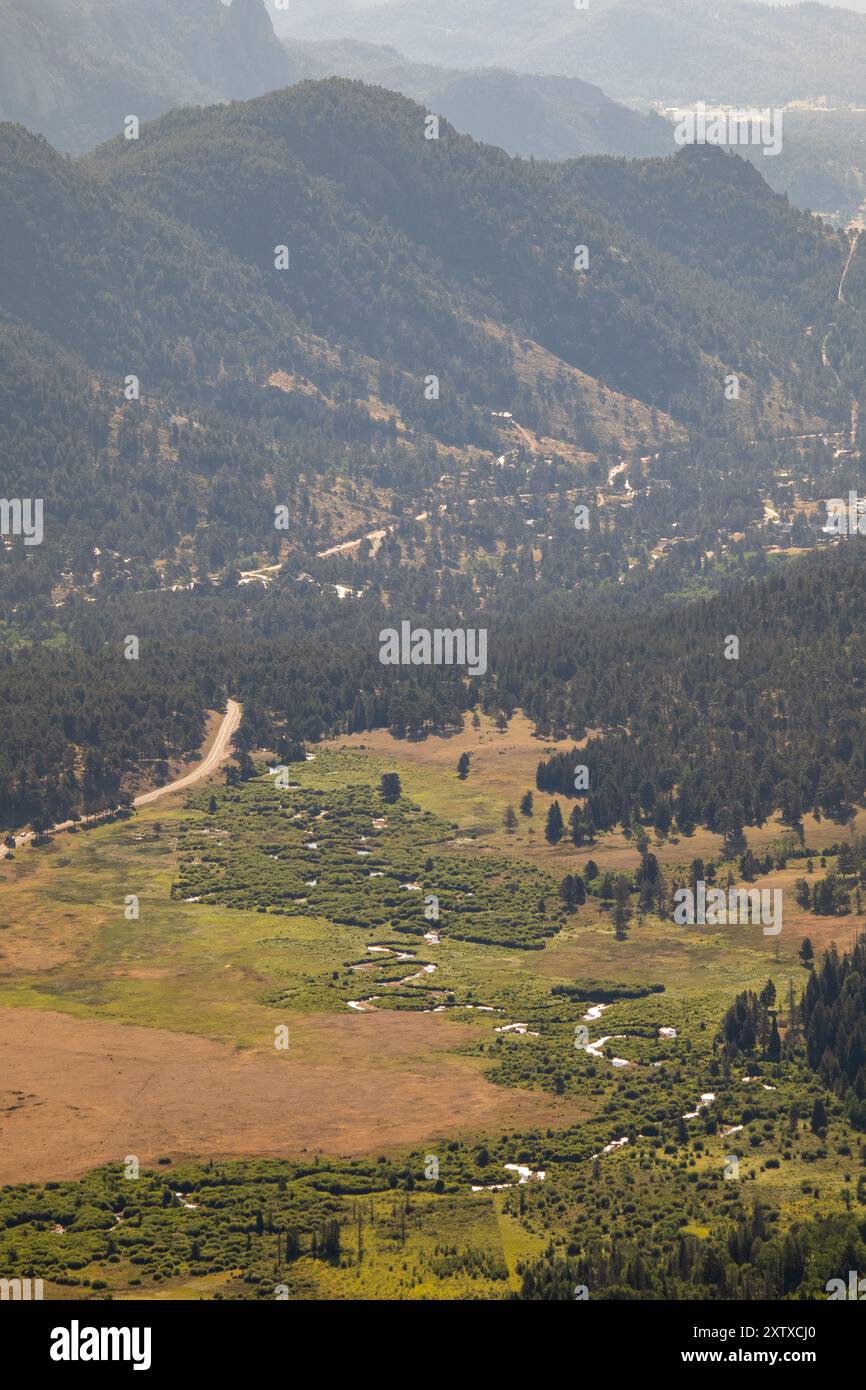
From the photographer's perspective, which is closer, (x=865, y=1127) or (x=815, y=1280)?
(x=815, y=1280)

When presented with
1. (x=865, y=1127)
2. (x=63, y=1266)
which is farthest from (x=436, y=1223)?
(x=865, y=1127)

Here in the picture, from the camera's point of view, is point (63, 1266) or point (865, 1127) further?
point (865, 1127)
